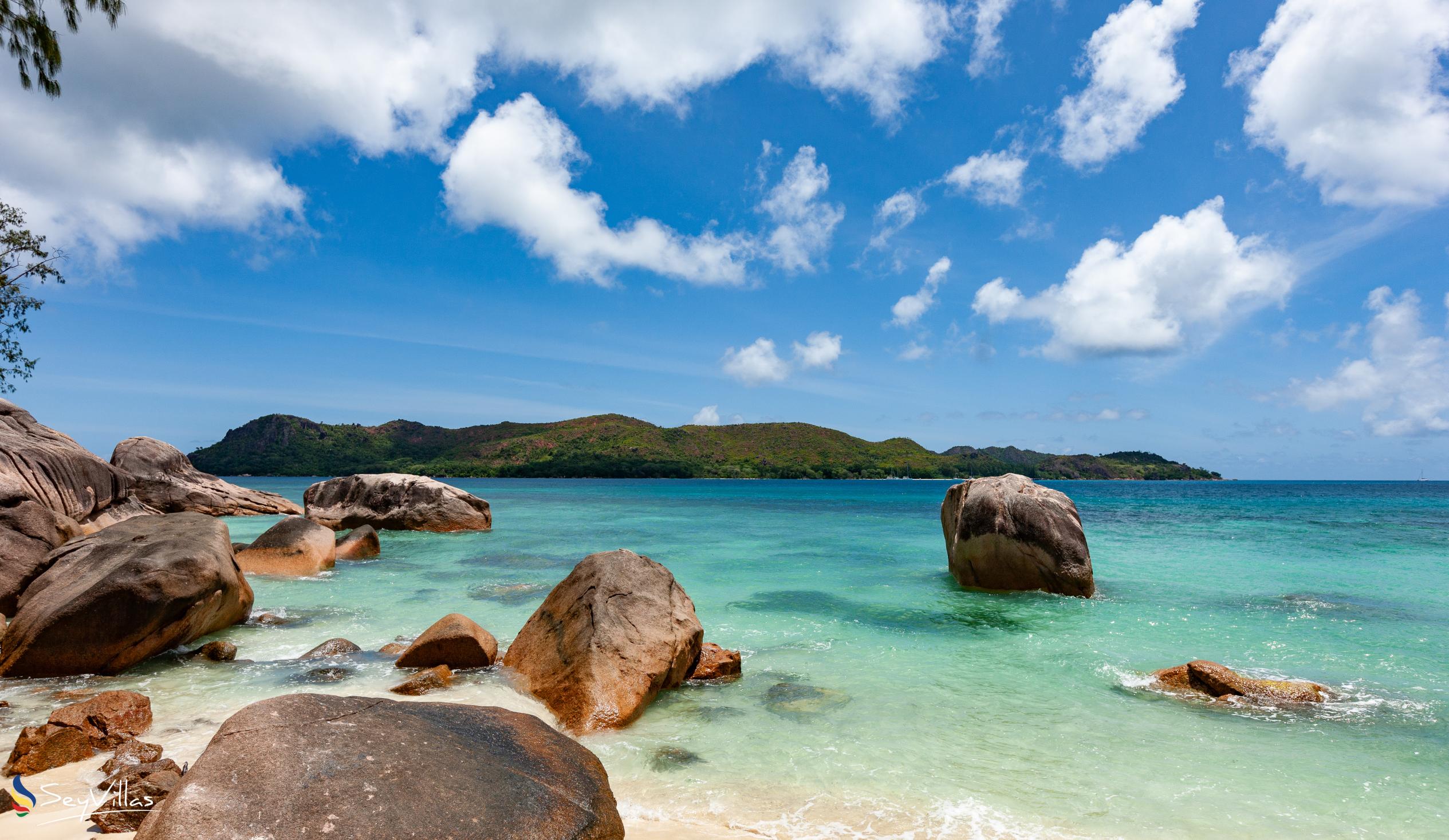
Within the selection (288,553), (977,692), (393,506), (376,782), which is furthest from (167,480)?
(977,692)

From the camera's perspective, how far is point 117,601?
7688mm

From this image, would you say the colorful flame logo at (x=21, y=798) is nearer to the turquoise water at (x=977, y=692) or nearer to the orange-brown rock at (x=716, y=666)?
the turquoise water at (x=977, y=692)

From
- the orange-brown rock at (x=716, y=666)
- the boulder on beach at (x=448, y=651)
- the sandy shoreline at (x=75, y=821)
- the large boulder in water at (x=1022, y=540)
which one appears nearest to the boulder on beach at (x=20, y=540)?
the boulder on beach at (x=448, y=651)

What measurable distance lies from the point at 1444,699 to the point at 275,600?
1729 cm

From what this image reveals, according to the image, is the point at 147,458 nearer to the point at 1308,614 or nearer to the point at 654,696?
the point at 654,696

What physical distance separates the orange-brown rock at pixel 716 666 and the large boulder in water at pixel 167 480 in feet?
88.9

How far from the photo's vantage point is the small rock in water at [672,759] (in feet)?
18.3

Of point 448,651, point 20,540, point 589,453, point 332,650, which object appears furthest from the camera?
point 589,453

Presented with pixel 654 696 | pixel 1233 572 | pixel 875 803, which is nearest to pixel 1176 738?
pixel 875 803

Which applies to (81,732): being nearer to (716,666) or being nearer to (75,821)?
(75,821)

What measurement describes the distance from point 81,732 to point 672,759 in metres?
4.54

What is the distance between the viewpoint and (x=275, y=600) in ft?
41.2

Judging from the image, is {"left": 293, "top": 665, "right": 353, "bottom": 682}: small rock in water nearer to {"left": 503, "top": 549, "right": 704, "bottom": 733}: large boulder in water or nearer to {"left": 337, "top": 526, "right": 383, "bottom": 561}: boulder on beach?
{"left": 503, "top": 549, "right": 704, "bottom": 733}: large boulder in water

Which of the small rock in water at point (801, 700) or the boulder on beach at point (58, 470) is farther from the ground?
the boulder on beach at point (58, 470)
